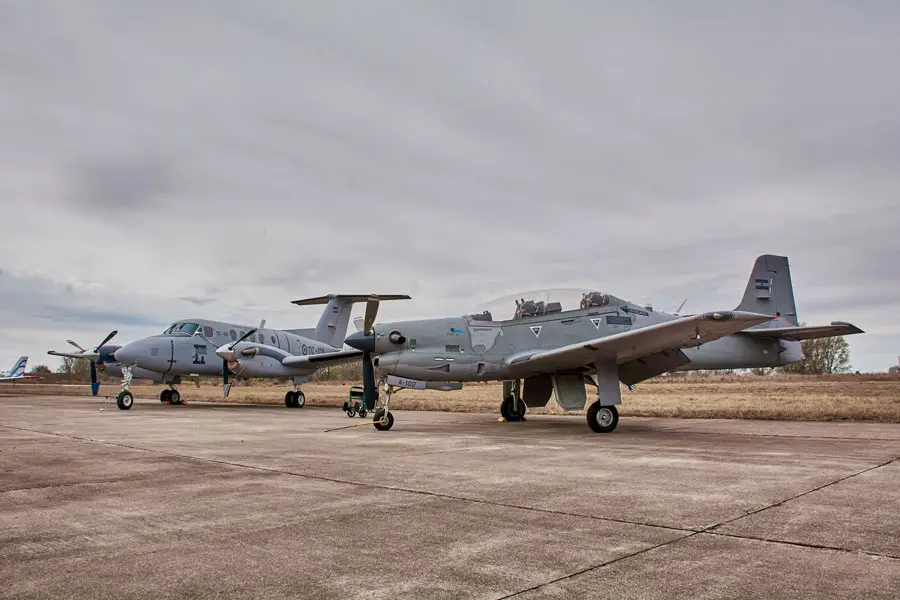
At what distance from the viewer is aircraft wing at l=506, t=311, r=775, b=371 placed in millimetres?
10405

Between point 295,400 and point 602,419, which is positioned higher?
point 602,419

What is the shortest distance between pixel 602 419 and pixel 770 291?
29.5 feet

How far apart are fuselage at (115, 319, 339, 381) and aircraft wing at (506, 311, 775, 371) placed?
55.9 ft

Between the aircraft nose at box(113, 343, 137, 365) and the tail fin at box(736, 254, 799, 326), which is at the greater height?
the tail fin at box(736, 254, 799, 326)

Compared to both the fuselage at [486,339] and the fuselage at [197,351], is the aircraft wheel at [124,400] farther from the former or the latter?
the fuselage at [486,339]

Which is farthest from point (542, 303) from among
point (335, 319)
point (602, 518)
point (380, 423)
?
point (335, 319)

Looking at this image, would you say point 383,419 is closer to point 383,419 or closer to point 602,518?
point 383,419

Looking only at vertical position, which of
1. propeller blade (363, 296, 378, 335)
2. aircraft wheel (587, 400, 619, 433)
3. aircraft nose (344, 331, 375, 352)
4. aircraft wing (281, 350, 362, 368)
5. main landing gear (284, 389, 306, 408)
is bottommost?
main landing gear (284, 389, 306, 408)

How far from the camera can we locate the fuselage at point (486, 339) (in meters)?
12.5

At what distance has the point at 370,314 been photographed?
12812 mm

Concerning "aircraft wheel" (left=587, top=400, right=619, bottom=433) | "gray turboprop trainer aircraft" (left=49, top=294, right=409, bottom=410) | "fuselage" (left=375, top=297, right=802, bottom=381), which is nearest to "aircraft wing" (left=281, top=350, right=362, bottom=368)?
"gray turboprop trainer aircraft" (left=49, top=294, right=409, bottom=410)

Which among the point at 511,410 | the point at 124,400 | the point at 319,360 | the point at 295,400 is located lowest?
the point at 295,400

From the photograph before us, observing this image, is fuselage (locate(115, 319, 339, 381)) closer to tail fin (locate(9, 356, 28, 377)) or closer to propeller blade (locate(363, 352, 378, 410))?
propeller blade (locate(363, 352, 378, 410))

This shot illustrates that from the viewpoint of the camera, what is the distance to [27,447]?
364 inches
